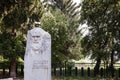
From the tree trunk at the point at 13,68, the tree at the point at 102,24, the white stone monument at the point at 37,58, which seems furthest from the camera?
the tree at the point at 102,24

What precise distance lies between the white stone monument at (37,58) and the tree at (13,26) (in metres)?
11.1

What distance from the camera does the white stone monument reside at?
1151cm

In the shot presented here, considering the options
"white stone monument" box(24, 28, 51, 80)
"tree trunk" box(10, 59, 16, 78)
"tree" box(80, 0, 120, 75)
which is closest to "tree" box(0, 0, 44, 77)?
"tree trunk" box(10, 59, 16, 78)

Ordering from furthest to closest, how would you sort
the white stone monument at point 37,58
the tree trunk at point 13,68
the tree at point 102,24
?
the tree at point 102,24 < the tree trunk at point 13,68 < the white stone monument at point 37,58

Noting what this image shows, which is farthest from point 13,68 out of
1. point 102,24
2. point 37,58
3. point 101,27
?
point 37,58

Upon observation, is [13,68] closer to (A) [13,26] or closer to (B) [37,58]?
(A) [13,26]

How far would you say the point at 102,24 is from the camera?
984 inches

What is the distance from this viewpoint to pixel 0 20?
74.9 feet

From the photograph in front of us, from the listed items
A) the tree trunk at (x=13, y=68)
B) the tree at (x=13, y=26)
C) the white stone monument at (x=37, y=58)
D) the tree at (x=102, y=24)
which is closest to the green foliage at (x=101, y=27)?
the tree at (x=102, y=24)

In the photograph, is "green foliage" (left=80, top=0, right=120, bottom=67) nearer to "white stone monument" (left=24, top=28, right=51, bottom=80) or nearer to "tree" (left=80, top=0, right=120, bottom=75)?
"tree" (left=80, top=0, right=120, bottom=75)

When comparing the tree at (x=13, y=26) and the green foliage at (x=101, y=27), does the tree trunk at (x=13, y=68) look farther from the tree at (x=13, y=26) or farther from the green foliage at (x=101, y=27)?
the green foliage at (x=101, y=27)

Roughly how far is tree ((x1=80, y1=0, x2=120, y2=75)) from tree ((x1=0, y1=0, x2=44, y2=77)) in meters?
5.01

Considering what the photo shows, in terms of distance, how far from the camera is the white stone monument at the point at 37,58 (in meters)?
11.5

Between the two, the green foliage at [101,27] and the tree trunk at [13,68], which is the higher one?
the green foliage at [101,27]
